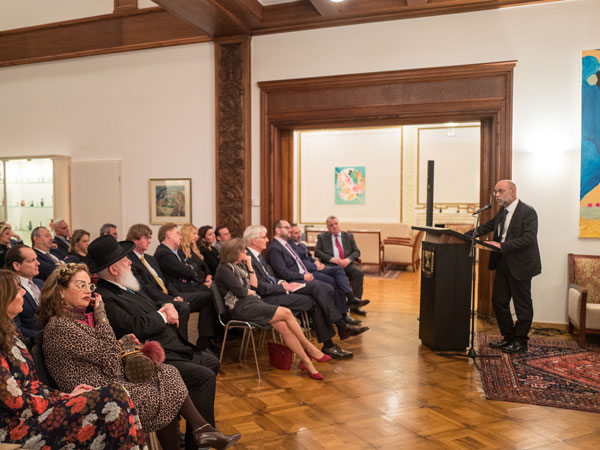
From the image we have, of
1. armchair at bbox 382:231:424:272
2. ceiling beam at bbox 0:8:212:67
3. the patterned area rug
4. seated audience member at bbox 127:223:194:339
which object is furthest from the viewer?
armchair at bbox 382:231:424:272

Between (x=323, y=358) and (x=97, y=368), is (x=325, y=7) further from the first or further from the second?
(x=97, y=368)

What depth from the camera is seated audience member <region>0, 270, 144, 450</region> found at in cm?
221

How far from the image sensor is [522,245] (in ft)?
17.6

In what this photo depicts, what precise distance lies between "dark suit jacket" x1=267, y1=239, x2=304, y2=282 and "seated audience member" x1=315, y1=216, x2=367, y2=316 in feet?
4.39

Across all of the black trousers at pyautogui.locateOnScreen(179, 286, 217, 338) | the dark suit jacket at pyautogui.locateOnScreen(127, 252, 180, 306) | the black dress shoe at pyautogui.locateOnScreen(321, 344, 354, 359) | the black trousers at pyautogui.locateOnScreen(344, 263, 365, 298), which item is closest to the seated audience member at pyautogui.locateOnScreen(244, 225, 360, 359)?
the black dress shoe at pyautogui.locateOnScreen(321, 344, 354, 359)

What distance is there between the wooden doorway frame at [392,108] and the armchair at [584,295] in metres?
1.01

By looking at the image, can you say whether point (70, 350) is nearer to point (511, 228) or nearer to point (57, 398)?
point (57, 398)

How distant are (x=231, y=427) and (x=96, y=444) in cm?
138

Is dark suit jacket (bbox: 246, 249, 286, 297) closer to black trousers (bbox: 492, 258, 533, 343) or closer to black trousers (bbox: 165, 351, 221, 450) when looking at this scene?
black trousers (bbox: 165, 351, 221, 450)

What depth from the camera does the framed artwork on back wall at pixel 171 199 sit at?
8273mm

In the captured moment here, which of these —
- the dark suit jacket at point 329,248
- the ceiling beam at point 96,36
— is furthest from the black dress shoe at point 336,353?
the ceiling beam at point 96,36

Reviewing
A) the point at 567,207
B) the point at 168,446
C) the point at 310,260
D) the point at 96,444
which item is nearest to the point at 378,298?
the point at 310,260

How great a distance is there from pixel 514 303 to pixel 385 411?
2.40 m

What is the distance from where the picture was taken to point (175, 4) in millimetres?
6633
